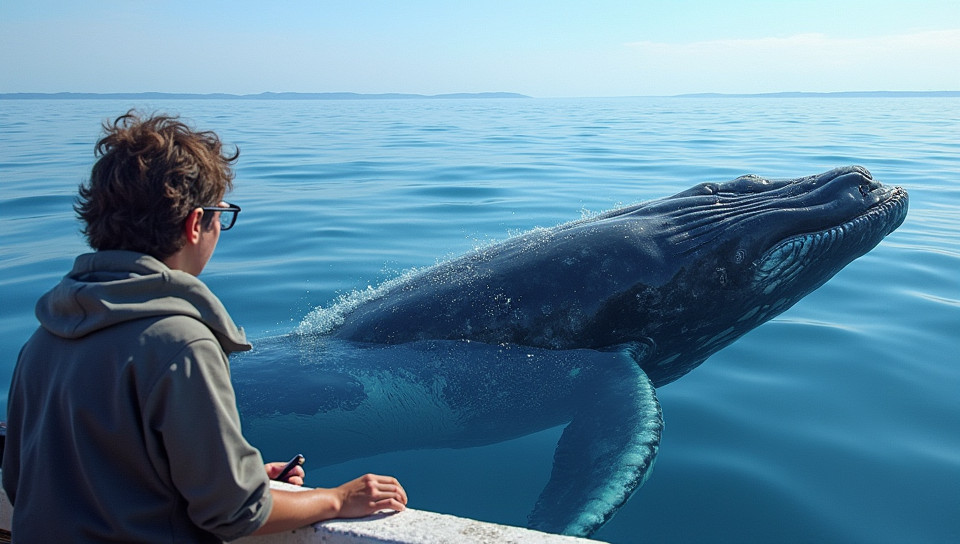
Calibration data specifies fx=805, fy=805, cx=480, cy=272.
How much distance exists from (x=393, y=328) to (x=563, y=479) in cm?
186

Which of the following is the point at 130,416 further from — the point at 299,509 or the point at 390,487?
the point at 390,487

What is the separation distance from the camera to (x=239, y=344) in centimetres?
267

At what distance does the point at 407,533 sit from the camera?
2928 mm

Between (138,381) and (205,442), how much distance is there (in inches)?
10.6

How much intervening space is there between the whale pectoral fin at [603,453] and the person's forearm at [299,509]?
1284 millimetres

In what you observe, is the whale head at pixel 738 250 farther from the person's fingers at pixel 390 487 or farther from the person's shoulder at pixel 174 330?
the person's shoulder at pixel 174 330

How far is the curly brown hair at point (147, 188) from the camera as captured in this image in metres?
2.53

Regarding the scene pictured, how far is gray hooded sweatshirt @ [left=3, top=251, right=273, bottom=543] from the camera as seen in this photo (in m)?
2.37

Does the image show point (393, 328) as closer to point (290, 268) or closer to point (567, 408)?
point (567, 408)

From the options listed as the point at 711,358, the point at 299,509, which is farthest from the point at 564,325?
the point at 299,509

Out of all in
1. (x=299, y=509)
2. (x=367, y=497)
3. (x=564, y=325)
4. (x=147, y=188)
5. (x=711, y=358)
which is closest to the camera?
(x=147, y=188)

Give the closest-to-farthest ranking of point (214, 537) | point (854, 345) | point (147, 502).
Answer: point (147, 502) < point (214, 537) < point (854, 345)

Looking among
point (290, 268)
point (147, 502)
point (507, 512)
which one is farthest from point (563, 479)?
point (290, 268)

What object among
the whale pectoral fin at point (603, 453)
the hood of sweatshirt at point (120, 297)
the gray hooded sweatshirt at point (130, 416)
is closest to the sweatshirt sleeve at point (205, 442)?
the gray hooded sweatshirt at point (130, 416)
